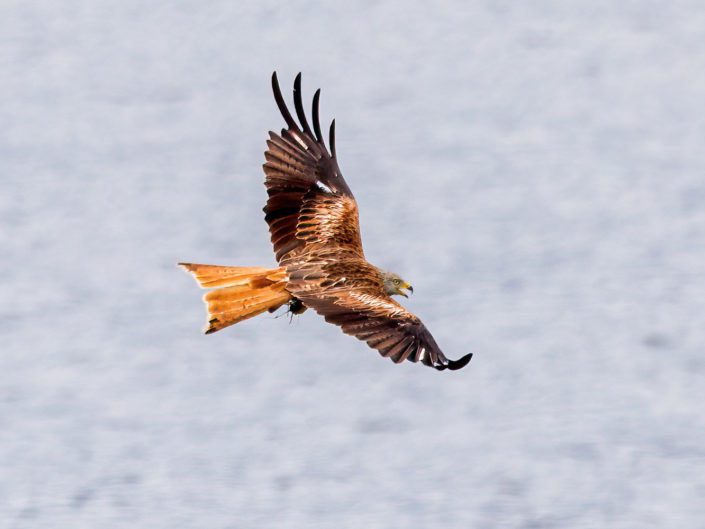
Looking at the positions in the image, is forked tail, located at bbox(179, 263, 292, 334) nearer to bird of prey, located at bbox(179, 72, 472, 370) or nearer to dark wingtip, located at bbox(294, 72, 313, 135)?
bird of prey, located at bbox(179, 72, 472, 370)

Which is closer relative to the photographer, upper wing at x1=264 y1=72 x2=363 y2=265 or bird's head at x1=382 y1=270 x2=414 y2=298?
bird's head at x1=382 y1=270 x2=414 y2=298

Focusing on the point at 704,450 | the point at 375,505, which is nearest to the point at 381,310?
the point at 375,505

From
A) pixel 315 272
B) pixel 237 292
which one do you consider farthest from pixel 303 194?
pixel 237 292

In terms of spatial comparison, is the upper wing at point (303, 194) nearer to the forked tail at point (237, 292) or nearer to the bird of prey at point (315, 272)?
the bird of prey at point (315, 272)

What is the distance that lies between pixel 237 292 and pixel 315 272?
46cm

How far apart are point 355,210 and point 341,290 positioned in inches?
45.7

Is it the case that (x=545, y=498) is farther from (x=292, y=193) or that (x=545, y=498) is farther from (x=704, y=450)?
(x=292, y=193)

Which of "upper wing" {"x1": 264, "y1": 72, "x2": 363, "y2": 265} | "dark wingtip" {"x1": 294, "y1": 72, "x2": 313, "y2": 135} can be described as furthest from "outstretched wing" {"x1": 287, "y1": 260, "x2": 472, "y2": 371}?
"dark wingtip" {"x1": 294, "y1": 72, "x2": 313, "y2": 135}

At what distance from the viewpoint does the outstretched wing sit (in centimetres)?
700

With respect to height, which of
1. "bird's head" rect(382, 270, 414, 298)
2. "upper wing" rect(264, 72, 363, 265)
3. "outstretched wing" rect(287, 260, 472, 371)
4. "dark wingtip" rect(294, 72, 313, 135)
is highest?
"dark wingtip" rect(294, 72, 313, 135)

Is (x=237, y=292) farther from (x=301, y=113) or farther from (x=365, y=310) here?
(x=301, y=113)

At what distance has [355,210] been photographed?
8.54 m

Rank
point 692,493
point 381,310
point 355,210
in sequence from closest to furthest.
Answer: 1. point 381,310
2. point 692,493
3. point 355,210

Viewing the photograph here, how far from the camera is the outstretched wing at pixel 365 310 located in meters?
7.00
